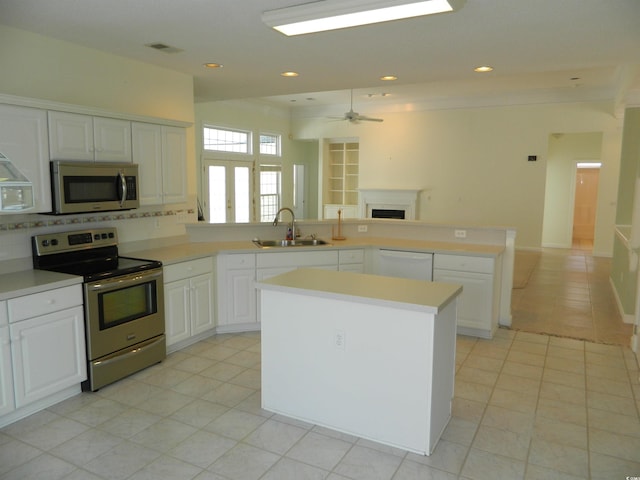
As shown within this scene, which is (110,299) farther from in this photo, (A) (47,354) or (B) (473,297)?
(B) (473,297)

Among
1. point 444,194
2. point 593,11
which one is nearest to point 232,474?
point 593,11

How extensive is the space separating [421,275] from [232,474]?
2849 mm

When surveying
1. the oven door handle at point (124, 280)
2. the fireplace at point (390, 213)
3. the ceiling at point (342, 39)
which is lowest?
the oven door handle at point (124, 280)

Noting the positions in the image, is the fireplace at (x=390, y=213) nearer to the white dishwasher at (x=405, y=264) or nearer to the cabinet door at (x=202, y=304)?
Result: the white dishwasher at (x=405, y=264)

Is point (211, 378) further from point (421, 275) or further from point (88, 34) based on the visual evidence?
point (88, 34)

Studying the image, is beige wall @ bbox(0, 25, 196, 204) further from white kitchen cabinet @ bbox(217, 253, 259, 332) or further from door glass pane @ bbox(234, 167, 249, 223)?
door glass pane @ bbox(234, 167, 249, 223)

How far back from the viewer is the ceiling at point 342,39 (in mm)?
2982

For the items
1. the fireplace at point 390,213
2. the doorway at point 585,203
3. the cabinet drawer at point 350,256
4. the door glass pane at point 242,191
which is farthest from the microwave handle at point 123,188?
the doorway at point 585,203

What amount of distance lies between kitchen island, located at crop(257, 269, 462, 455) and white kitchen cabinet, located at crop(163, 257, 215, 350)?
127 centimetres

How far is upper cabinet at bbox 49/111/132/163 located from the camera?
3361 mm

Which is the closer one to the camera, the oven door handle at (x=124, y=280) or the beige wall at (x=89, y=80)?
the oven door handle at (x=124, y=280)

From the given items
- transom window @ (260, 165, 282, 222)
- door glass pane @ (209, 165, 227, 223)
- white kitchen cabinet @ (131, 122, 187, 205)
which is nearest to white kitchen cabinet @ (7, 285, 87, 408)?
white kitchen cabinet @ (131, 122, 187, 205)

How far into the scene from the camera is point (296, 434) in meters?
2.88

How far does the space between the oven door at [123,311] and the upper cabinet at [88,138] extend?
3.17 feet
